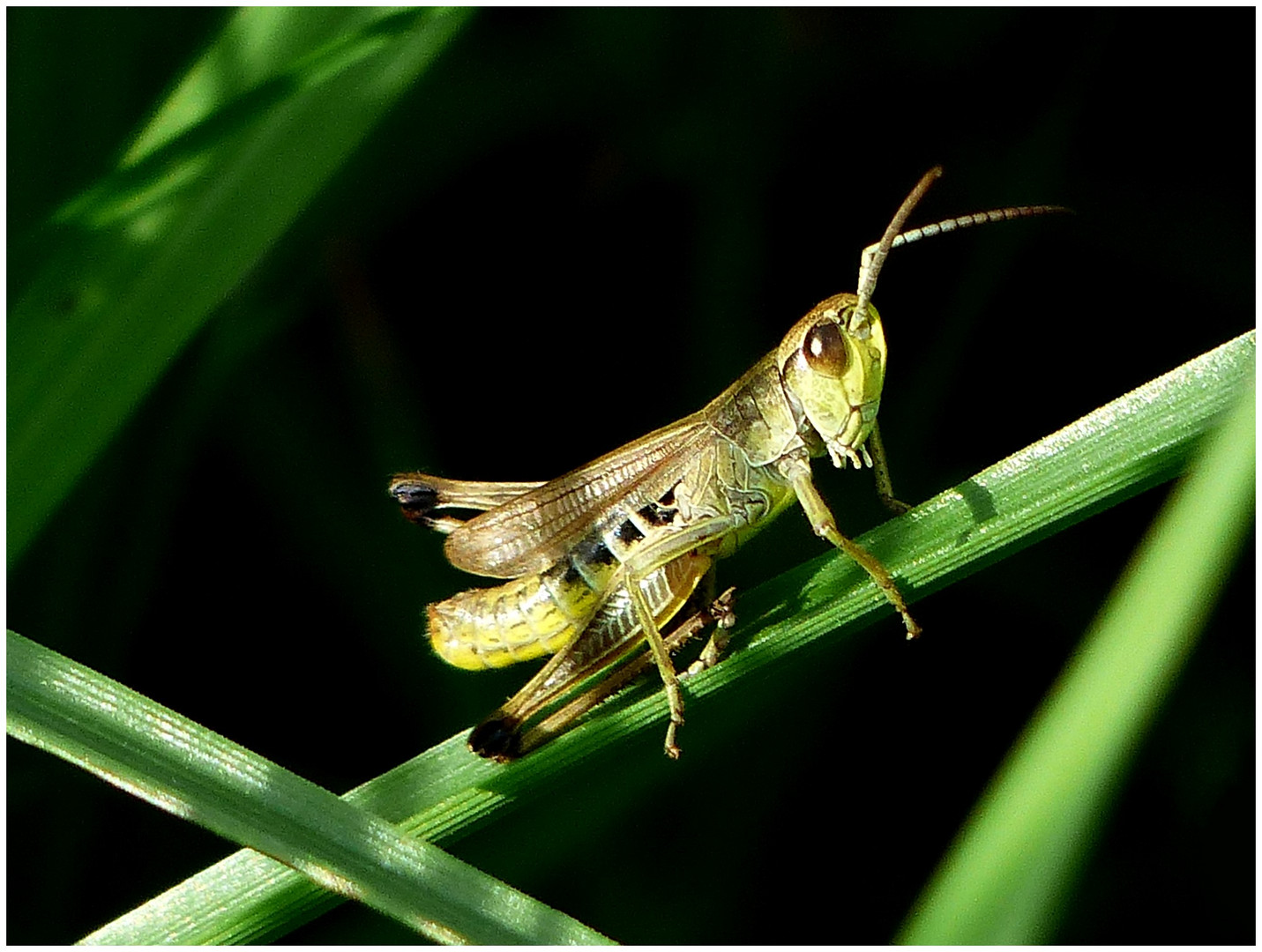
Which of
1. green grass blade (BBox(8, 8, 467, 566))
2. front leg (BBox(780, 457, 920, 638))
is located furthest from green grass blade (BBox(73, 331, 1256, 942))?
green grass blade (BBox(8, 8, 467, 566))

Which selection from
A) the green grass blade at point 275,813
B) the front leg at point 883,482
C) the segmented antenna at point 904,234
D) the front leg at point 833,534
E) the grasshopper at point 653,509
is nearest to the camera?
the green grass blade at point 275,813

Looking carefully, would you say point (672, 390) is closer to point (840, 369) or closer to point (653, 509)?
point (653, 509)

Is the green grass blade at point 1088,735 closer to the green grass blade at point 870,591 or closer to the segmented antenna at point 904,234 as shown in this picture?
the green grass blade at point 870,591

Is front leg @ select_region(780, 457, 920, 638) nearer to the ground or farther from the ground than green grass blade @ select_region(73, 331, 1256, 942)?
farther from the ground

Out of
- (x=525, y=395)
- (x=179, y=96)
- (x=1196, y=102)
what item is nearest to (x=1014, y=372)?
(x=1196, y=102)

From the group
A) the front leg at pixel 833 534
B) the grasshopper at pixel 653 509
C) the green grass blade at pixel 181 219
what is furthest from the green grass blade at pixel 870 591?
the green grass blade at pixel 181 219

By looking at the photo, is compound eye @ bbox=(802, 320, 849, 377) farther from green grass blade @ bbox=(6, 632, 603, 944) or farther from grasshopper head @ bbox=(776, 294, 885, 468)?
green grass blade @ bbox=(6, 632, 603, 944)

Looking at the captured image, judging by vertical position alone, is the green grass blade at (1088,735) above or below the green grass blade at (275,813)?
below
